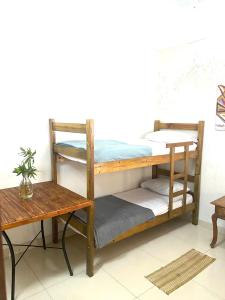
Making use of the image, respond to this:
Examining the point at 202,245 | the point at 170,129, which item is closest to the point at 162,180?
the point at 170,129

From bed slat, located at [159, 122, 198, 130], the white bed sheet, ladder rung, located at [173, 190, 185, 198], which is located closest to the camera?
the white bed sheet

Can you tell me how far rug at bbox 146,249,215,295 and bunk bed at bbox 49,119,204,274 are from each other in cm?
39

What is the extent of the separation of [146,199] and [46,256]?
46.2 inches

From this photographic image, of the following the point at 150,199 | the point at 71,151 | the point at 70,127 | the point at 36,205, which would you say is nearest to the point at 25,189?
the point at 36,205

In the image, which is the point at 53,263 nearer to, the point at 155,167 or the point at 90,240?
the point at 90,240

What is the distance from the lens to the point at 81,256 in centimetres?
227

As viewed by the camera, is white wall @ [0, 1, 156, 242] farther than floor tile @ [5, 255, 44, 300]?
Yes

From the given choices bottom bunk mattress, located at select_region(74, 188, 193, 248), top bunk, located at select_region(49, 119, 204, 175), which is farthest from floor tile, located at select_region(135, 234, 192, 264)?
top bunk, located at select_region(49, 119, 204, 175)

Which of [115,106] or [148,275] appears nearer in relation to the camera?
[148,275]

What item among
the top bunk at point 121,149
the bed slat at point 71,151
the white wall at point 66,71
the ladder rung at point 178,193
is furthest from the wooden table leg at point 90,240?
the ladder rung at point 178,193

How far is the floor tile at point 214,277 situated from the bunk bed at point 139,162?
23.6 inches

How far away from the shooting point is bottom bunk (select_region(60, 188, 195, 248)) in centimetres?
202

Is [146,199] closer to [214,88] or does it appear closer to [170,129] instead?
[170,129]

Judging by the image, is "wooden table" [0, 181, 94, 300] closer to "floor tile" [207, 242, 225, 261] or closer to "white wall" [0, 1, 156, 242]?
"white wall" [0, 1, 156, 242]
